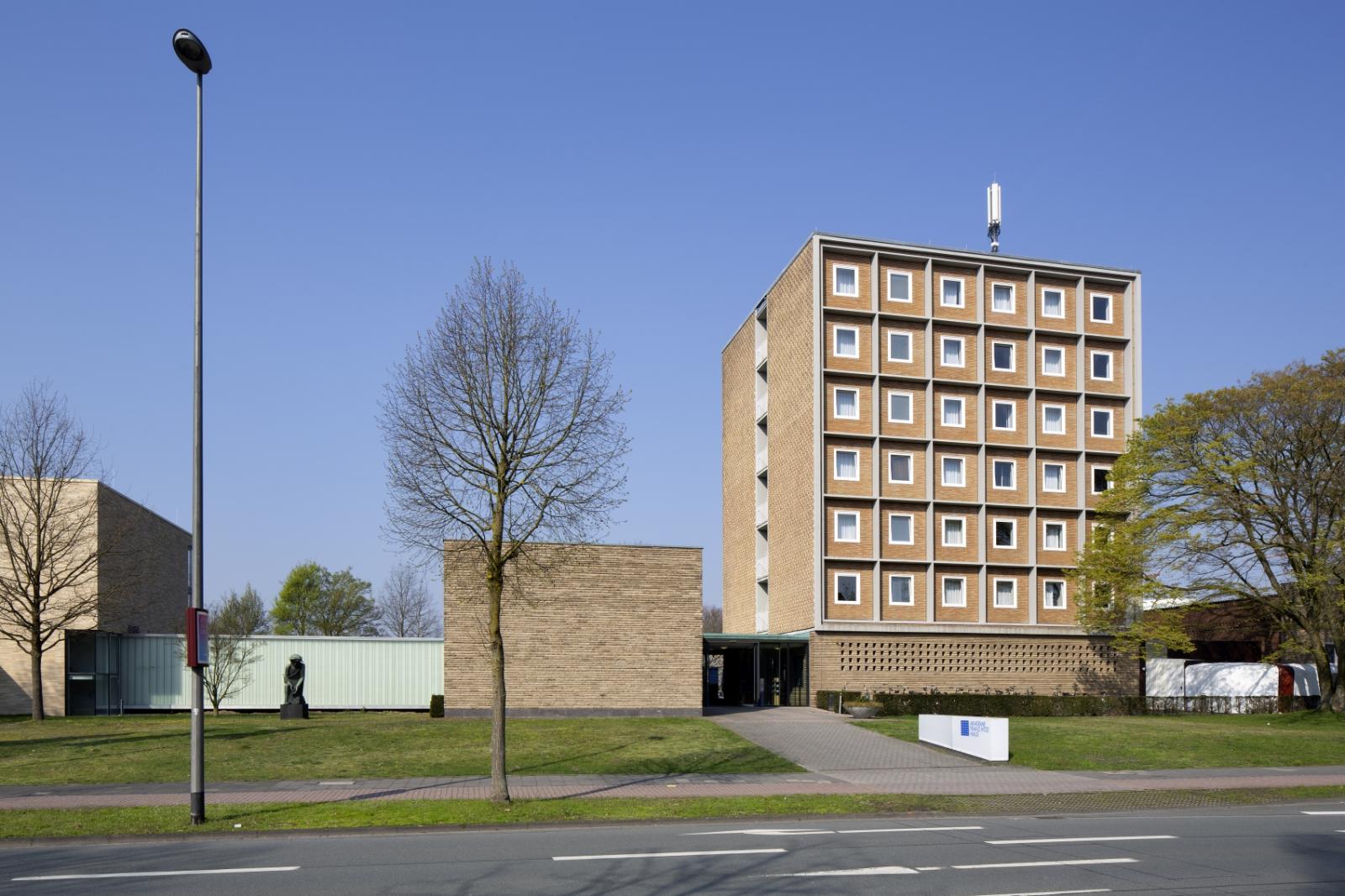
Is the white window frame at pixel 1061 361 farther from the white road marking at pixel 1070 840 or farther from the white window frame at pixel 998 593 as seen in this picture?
the white road marking at pixel 1070 840

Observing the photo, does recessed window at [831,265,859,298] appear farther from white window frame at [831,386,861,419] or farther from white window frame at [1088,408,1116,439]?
white window frame at [1088,408,1116,439]

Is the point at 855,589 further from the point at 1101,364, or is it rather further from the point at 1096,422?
the point at 1101,364

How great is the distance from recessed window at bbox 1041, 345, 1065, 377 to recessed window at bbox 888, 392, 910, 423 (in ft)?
25.6

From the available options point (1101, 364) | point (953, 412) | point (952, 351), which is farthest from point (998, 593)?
point (1101, 364)

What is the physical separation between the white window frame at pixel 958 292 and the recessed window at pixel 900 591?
1360cm

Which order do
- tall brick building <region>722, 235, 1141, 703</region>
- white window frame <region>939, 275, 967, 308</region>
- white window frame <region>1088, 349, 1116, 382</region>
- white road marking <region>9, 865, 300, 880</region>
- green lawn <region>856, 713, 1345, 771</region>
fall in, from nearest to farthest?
1. white road marking <region>9, 865, 300, 880</region>
2. green lawn <region>856, 713, 1345, 771</region>
3. tall brick building <region>722, 235, 1141, 703</region>
4. white window frame <region>939, 275, 967, 308</region>
5. white window frame <region>1088, 349, 1116, 382</region>

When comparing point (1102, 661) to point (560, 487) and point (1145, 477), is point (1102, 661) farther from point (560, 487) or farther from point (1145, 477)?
point (560, 487)

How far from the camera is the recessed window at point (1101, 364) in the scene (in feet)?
188

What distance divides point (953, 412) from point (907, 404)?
101 inches

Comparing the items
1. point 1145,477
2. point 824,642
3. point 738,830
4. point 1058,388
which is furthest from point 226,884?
point 1058,388

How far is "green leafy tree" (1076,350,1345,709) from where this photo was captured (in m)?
45.3

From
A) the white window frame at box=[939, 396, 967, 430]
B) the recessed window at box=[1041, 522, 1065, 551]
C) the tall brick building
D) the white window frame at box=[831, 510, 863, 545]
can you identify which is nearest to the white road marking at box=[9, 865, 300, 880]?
the tall brick building

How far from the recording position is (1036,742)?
33.7 metres

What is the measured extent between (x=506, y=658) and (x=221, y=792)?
685 inches
